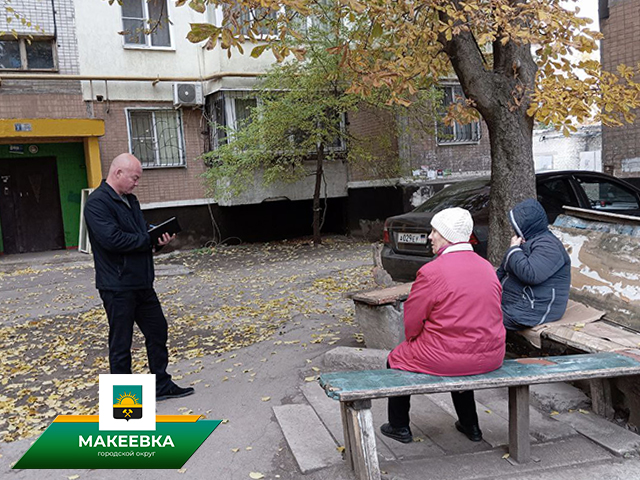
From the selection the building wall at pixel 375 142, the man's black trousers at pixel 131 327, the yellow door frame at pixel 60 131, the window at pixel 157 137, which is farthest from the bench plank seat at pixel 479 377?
the window at pixel 157 137

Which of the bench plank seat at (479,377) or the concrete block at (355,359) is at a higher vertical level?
the bench plank seat at (479,377)

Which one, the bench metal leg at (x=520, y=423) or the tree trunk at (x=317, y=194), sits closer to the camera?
the bench metal leg at (x=520, y=423)

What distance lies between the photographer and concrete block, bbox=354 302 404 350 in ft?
16.6

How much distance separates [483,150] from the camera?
1630cm

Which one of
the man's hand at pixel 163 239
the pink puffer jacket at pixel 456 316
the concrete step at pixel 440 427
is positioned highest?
the man's hand at pixel 163 239

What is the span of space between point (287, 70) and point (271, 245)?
4.70 meters

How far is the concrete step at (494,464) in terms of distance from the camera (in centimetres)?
333

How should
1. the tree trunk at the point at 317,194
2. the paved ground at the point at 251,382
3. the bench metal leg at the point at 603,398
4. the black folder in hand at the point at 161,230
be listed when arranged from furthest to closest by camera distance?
the tree trunk at the point at 317,194 → the black folder in hand at the point at 161,230 → the bench metal leg at the point at 603,398 → the paved ground at the point at 251,382

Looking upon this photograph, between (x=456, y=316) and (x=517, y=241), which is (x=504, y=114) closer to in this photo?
(x=517, y=241)

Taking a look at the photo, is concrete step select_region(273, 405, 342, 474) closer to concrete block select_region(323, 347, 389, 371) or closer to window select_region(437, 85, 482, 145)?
concrete block select_region(323, 347, 389, 371)

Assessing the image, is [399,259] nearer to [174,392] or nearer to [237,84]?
[174,392]

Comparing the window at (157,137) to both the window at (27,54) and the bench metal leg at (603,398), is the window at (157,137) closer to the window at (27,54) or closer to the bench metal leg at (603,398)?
the window at (27,54)

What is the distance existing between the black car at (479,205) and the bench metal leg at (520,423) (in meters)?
3.36

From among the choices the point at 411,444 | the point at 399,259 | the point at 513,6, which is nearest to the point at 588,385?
the point at 411,444
